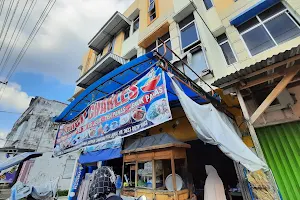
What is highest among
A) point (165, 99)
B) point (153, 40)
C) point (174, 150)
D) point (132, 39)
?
point (132, 39)

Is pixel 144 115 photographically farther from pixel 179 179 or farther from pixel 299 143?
pixel 299 143

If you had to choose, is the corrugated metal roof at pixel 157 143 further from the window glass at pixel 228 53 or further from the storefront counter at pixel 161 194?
the window glass at pixel 228 53

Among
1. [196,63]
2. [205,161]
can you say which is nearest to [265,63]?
[196,63]

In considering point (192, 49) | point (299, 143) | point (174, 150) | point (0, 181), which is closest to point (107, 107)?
point (174, 150)

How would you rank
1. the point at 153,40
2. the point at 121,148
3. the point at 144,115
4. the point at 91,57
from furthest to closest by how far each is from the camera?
the point at 91,57
the point at 153,40
the point at 121,148
the point at 144,115

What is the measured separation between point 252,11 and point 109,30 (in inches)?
367

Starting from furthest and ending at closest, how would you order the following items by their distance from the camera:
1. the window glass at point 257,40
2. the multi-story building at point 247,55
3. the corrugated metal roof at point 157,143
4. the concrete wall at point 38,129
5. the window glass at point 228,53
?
the concrete wall at point 38,129 → the window glass at point 228,53 → the window glass at point 257,40 → the corrugated metal roof at point 157,143 → the multi-story building at point 247,55

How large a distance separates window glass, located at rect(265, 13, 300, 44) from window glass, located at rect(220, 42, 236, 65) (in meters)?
1.28

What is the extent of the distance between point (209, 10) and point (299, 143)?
6.16 meters

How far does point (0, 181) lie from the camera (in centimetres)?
1543

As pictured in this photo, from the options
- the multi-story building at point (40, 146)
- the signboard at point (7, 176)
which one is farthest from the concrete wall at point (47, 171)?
the signboard at point (7, 176)

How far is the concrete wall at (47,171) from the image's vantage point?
13.4 meters

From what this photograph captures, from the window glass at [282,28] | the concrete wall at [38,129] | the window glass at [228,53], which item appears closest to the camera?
the window glass at [282,28]

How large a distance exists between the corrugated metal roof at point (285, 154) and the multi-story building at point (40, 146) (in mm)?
15858
